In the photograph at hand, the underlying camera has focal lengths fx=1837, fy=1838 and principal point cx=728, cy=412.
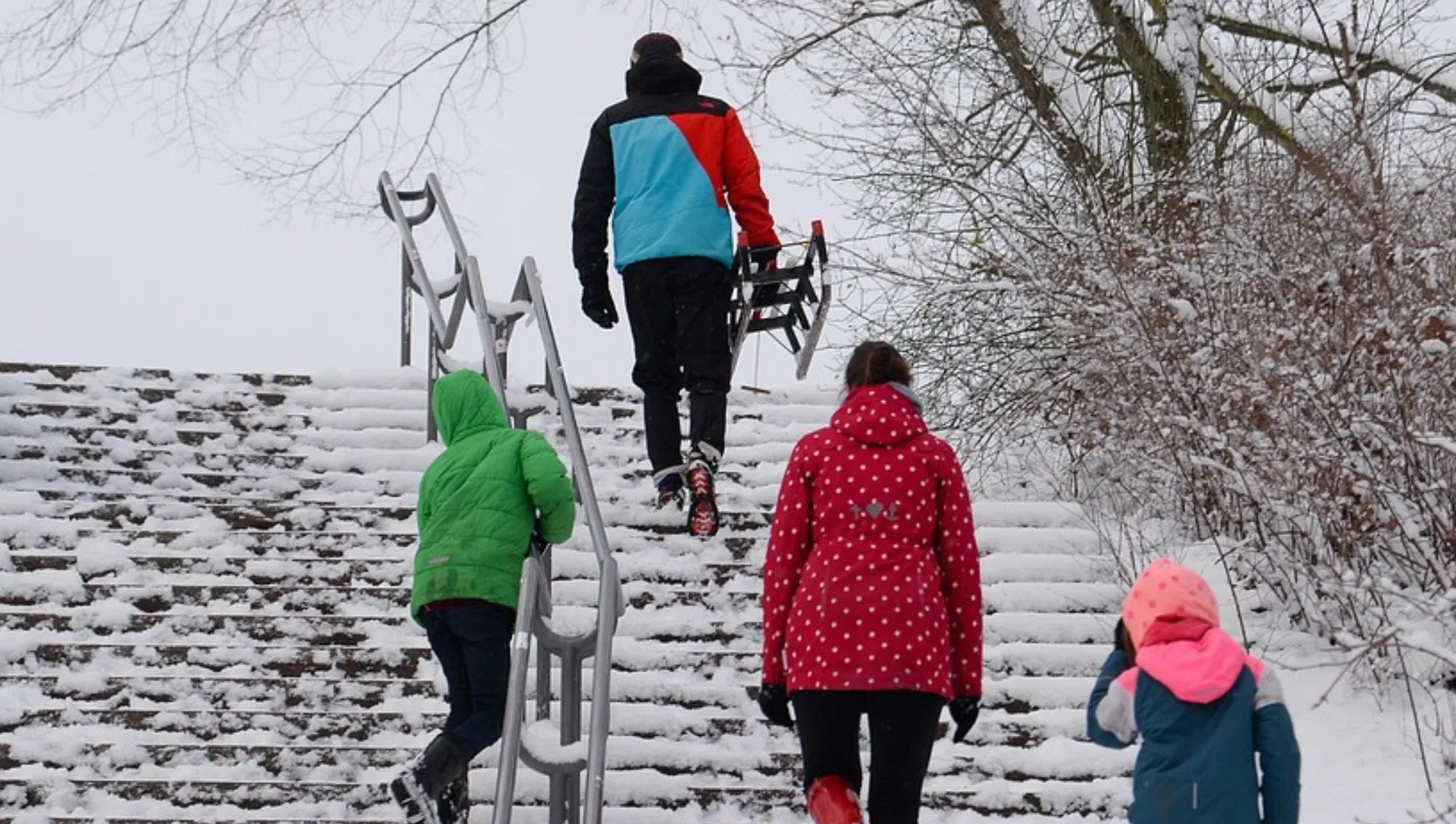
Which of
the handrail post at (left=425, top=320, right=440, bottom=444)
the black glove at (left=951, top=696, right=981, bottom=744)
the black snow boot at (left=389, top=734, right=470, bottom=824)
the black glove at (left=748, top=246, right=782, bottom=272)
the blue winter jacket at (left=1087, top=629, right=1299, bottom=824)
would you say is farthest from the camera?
the handrail post at (left=425, top=320, right=440, bottom=444)

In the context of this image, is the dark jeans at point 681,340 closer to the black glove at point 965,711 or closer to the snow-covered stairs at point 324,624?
the snow-covered stairs at point 324,624

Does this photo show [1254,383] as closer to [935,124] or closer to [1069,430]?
[1069,430]

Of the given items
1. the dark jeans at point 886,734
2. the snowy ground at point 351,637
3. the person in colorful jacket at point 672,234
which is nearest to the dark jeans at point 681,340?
the person in colorful jacket at point 672,234

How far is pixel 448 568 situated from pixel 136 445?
11.3 feet

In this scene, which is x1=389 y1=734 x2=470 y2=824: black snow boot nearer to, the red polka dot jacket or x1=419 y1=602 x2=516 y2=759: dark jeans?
x1=419 y1=602 x2=516 y2=759: dark jeans

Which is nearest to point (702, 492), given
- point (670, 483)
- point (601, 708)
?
point (670, 483)

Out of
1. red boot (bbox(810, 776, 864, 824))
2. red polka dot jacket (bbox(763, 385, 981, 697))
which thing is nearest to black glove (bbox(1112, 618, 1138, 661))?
red polka dot jacket (bbox(763, 385, 981, 697))

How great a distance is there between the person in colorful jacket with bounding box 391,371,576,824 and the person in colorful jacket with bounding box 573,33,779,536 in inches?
55.4

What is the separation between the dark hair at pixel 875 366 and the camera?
4.35m

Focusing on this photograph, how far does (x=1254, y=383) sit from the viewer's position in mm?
6434

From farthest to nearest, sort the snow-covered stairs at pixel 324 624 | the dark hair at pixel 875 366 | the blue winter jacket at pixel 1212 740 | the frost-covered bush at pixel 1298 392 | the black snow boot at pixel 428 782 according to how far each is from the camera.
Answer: the frost-covered bush at pixel 1298 392 → the snow-covered stairs at pixel 324 624 → the black snow boot at pixel 428 782 → the dark hair at pixel 875 366 → the blue winter jacket at pixel 1212 740

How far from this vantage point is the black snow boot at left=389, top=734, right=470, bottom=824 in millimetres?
4930

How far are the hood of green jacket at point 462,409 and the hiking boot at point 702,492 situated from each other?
1.30 meters

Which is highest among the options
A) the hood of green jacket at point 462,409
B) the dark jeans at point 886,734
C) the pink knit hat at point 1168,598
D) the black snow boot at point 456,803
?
the hood of green jacket at point 462,409
